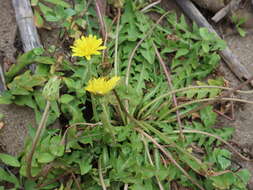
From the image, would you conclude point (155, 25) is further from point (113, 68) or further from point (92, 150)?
point (92, 150)

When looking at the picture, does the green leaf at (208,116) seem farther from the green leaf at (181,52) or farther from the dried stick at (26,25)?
the dried stick at (26,25)

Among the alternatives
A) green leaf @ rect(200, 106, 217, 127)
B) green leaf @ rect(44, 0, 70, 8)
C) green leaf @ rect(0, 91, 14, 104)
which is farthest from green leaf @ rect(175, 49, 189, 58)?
green leaf @ rect(0, 91, 14, 104)

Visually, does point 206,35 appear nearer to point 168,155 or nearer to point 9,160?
point 168,155

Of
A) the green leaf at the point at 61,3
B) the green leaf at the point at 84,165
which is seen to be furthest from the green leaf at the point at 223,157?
the green leaf at the point at 61,3

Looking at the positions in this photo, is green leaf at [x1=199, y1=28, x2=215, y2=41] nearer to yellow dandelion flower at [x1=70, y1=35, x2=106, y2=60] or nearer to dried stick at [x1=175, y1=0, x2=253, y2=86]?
dried stick at [x1=175, y1=0, x2=253, y2=86]

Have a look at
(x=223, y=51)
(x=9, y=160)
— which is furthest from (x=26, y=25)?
(x=223, y=51)
